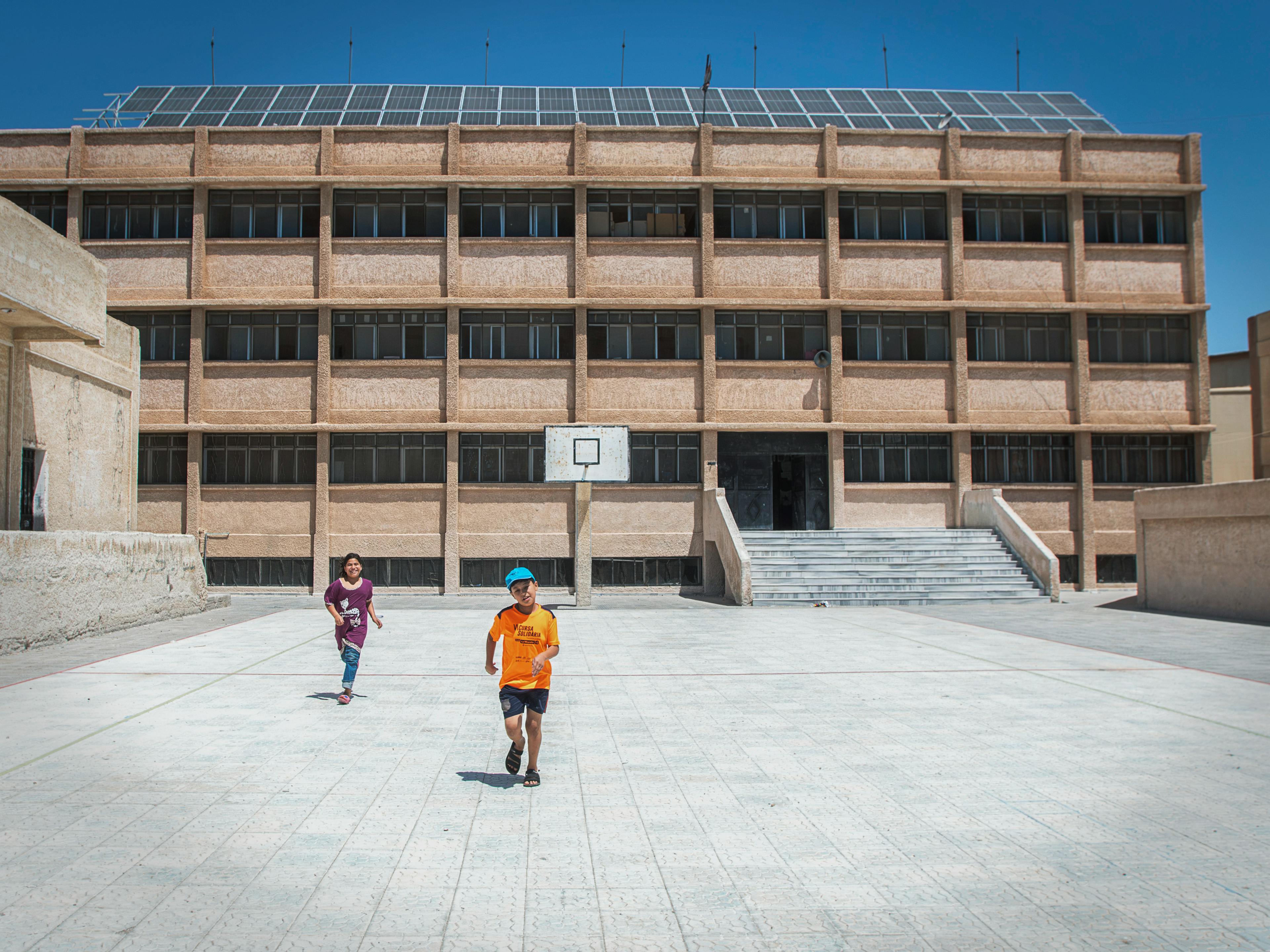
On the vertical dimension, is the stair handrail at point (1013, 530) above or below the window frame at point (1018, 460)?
below

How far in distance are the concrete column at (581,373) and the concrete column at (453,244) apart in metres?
3.74

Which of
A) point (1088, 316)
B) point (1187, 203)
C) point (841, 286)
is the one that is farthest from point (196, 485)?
point (1187, 203)

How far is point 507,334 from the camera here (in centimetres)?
2834

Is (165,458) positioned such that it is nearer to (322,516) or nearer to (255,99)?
(322,516)

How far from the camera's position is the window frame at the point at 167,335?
92.6 ft

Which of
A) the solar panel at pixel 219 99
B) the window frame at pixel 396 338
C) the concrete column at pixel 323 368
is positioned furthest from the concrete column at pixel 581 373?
the solar panel at pixel 219 99

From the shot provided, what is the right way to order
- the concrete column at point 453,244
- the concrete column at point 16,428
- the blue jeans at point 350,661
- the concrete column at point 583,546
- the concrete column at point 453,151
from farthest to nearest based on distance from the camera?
the concrete column at point 453,151
the concrete column at point 453,244
the concrete column at point 583,546
the concrete column at point 16,428
the blue jeans at point 350,661

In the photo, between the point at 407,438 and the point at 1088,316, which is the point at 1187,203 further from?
the point at 407,438

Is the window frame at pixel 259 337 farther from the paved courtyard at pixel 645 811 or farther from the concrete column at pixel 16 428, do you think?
the paved courtyard at pixel 645 811

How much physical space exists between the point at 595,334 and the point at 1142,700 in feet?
68.1

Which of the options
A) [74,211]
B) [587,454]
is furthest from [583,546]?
[74,211]

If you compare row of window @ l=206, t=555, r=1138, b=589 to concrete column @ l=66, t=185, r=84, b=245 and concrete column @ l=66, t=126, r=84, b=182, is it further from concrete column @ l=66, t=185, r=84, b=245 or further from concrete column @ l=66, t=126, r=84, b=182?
concrete column @ l=66, t=126, r=84, b=182

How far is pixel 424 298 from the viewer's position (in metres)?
28.0

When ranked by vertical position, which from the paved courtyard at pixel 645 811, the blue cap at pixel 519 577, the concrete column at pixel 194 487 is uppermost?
the concrete column at pixel 194 487
